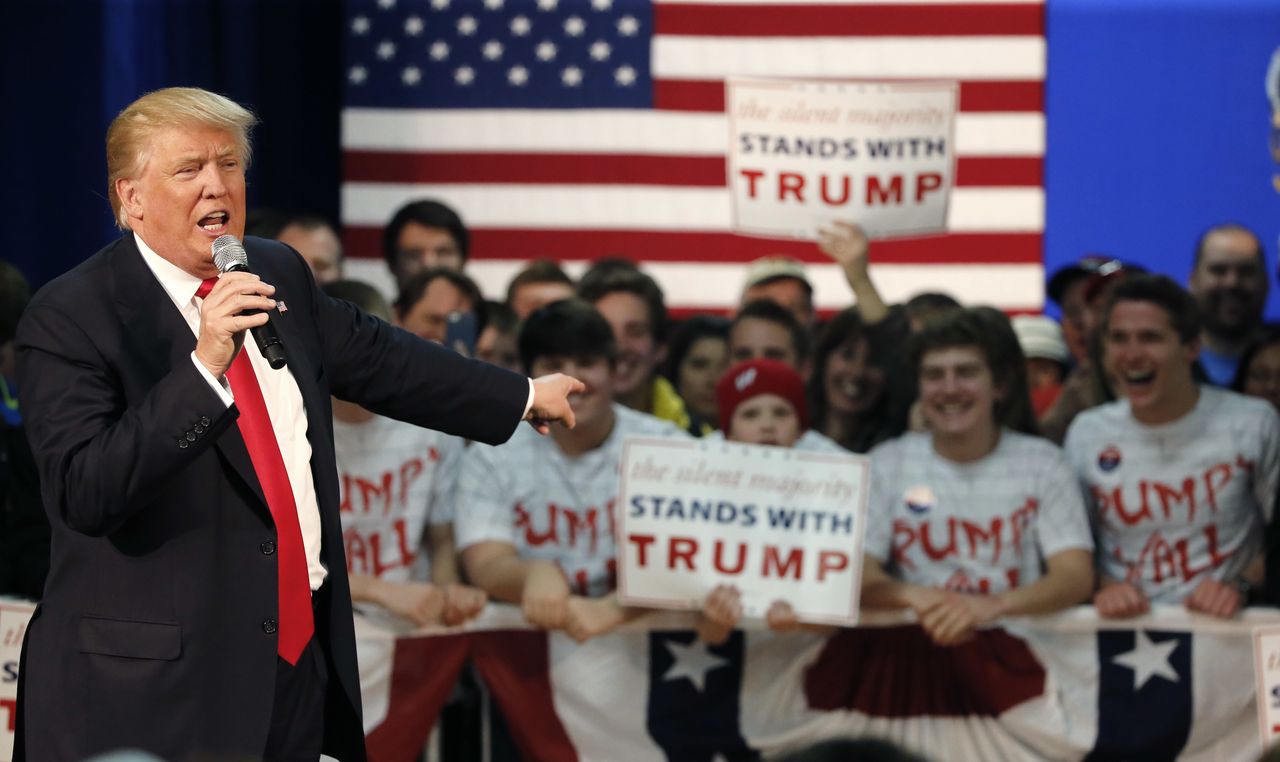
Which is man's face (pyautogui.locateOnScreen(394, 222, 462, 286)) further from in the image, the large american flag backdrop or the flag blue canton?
the flag blue canton

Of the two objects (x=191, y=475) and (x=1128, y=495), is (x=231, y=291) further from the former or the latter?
(x=1128, y=495)

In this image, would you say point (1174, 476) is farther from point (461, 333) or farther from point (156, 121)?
point (156, 121)

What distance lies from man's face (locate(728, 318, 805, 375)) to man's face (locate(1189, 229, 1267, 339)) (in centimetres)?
155

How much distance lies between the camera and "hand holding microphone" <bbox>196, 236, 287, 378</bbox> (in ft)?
7.22

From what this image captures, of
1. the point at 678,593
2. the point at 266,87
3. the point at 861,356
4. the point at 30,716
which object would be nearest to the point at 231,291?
the point at 30,716

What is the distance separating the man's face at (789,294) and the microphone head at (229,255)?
3.83 m

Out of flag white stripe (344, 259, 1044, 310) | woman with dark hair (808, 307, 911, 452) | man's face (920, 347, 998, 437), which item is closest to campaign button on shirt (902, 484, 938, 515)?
man's face (920, 347, 998, 437)

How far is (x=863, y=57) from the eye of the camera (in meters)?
8.09

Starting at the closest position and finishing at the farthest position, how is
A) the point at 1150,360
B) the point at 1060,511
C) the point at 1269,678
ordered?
1. the point at 1269,678
2. the point at 1060,511
3. the point at 1150,360

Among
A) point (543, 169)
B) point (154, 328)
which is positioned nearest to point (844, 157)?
point (543, 169)

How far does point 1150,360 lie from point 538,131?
3.98 metres

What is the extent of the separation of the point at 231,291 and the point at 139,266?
0.36m

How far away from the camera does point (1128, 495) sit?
4.61 metres

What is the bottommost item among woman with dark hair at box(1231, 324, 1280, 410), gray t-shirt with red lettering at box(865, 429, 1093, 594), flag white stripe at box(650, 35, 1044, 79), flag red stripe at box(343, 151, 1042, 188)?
gray t-shirt with red lettering at box(865, 429, 1093, 594)
